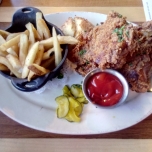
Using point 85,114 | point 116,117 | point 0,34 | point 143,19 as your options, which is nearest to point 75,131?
point 85,114

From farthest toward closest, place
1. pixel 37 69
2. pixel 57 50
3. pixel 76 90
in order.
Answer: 1. pixel 76 90
2. pixel 57 50
3. pixel 37 69

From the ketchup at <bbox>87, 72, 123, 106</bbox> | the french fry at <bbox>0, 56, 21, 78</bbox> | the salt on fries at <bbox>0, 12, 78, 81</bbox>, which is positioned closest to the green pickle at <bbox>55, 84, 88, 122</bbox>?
the ketchup at <bbox>87, 72, 123, 106</bbox>

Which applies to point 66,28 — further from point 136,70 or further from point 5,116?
point 5,116

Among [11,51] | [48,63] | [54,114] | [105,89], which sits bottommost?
[54,114]

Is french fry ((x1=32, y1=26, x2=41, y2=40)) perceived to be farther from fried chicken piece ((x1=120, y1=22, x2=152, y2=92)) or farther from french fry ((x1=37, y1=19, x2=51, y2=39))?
fried chicken piece ((x1=120, y1=22, x2=152, y2=92))

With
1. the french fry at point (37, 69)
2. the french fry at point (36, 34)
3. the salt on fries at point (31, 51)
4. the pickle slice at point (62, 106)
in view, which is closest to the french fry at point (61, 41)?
the salt on fries at point (31, 51)

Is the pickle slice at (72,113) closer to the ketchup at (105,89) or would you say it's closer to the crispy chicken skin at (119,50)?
the ketchup at (105,89)

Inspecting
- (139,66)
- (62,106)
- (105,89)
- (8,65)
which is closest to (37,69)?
(8,65)

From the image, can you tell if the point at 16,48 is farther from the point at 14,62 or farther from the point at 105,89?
the point at 105,89
